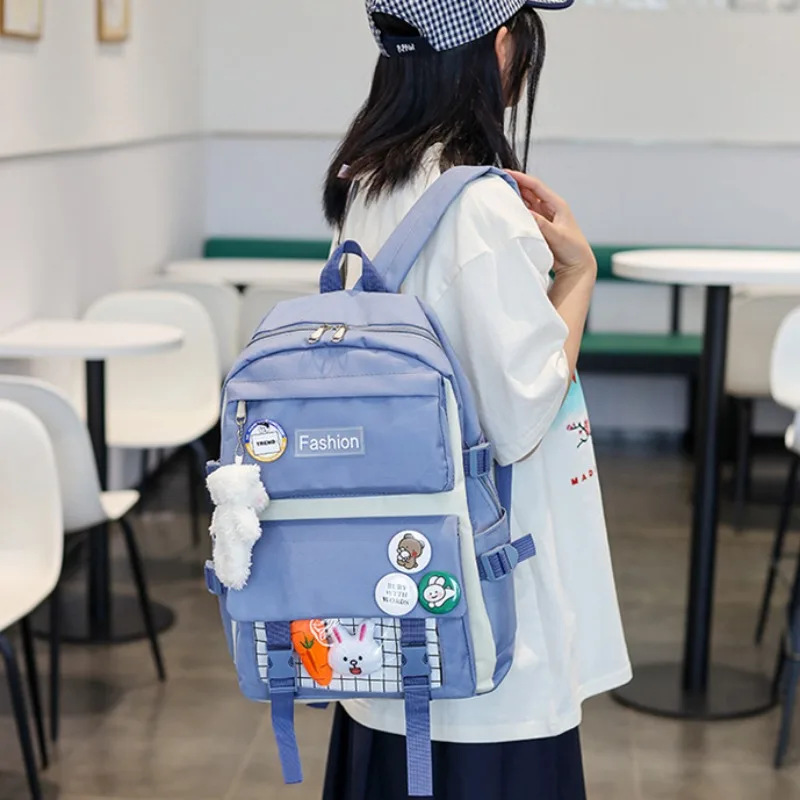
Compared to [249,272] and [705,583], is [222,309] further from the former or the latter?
[705,583]

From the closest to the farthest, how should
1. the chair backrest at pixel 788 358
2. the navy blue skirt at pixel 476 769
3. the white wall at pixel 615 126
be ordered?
the navy blue skirt at pixel 476 769, the chair backrest at pixel 788 358, the white wall at pixel 615 126

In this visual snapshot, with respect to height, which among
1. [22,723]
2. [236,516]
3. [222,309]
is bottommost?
[22,723]

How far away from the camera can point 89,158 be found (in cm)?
460

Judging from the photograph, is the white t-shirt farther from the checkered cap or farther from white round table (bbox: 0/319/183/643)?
white round table (bbox: 0/319/183/643)

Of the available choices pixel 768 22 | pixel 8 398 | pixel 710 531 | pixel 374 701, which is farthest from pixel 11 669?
pixel 768 22

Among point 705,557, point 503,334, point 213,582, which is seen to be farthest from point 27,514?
point 705,557

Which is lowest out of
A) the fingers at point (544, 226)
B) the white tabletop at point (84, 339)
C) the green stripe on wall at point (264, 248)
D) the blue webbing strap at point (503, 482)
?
the white tabletop at point (84, 339)

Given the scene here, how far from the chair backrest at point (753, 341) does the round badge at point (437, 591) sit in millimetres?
3754

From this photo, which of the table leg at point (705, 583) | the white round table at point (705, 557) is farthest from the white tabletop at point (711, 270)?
the table leg at point (705, 583)

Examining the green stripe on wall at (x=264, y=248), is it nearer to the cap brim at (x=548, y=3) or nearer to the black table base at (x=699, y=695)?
the black table base at (x=699, y=695)

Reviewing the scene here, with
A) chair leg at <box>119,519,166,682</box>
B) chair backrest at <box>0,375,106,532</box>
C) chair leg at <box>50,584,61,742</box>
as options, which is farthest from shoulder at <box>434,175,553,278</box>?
chair leg at <box>119,519,166,682</box>

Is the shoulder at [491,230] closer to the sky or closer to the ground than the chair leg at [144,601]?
closer to the sky

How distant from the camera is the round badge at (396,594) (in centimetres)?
143

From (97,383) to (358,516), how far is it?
2404 millimetres
